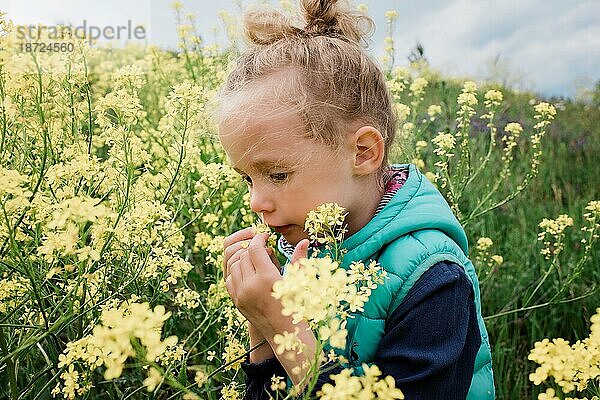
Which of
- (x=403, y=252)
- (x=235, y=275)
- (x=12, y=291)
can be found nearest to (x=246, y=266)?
(x=235, y=275)

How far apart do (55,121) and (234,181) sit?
84 cm

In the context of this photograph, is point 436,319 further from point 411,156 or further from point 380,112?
point 411,156

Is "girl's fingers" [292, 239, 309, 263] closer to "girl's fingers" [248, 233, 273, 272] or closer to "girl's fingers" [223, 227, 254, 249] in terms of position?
"girl's fingers" [248, 233, 273, 272]

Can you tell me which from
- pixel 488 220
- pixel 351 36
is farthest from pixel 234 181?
pixel 488 220

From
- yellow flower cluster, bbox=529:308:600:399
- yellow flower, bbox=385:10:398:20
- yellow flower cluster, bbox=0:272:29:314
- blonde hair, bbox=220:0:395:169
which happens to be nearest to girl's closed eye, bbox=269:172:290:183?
Answer: blonde hair, bbox=220:0:395:169

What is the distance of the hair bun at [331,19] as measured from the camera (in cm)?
239

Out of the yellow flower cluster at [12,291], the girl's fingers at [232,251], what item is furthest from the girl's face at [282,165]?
the yellow flower cluster at [12,291]

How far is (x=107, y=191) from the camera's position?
2314 millimetres

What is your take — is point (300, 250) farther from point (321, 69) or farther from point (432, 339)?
point (321, 69)

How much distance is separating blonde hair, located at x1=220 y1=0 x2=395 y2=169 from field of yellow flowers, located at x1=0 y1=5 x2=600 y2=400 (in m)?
0.24

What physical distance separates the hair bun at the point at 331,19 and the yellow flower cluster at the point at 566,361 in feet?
4.05

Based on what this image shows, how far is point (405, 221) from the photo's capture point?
6.88 ft

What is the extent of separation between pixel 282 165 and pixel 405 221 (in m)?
0.37

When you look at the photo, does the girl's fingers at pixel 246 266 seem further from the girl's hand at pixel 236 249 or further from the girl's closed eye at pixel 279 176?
the girl's closed eye at pixel 279 176
